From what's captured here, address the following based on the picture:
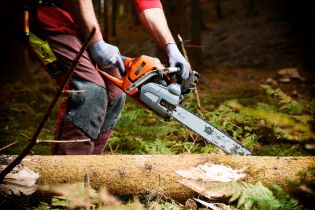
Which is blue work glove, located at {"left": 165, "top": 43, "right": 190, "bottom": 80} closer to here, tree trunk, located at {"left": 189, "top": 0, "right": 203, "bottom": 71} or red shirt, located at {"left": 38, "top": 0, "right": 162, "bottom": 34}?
red shirt, located at {"left": 38, "top": 0, "right": 162, "bottom": 34}

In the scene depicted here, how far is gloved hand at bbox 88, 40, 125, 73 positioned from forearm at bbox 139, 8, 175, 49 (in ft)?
1.90

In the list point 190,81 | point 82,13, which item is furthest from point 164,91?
point 82,13

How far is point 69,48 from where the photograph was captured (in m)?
2.70

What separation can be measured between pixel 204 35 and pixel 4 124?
16496 mm

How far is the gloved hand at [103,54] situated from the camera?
262 centimetres

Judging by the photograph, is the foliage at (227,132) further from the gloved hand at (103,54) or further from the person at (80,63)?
the gloved hand at (103,54)

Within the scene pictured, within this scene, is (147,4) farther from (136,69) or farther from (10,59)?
(10,59)

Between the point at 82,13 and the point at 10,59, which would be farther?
the point at 10,59

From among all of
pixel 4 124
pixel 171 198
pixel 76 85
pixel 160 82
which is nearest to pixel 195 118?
pixel 160 82

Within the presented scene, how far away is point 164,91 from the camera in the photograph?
8.60 feet

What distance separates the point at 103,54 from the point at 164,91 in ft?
1.86

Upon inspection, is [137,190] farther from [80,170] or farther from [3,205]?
[3,205]

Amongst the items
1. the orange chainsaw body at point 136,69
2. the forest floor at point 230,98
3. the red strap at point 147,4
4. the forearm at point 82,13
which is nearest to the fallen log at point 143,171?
the forest floor at point 230,98

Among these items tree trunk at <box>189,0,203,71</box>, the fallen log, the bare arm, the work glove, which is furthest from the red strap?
tree trunk at <box>189,0,203,71</box>
